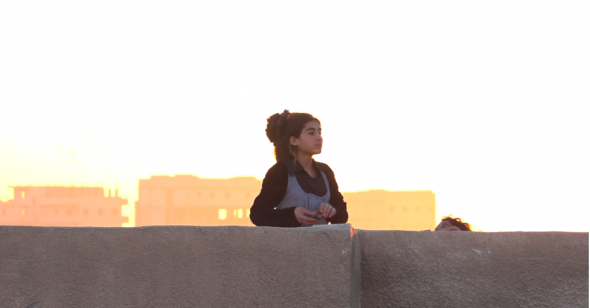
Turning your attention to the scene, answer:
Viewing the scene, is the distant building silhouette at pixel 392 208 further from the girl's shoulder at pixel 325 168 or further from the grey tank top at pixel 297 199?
the grey tank top at pixel 297 199

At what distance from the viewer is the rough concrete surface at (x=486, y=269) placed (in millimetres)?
2654

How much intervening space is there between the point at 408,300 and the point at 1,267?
1.58 meters

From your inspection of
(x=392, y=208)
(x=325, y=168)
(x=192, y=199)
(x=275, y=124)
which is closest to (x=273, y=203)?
(x=325, y=168)

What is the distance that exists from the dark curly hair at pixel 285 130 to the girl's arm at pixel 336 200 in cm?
24

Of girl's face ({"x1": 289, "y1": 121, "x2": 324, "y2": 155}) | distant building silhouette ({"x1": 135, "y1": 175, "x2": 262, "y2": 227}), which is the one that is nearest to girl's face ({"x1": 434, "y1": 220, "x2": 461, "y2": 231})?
girl's face ({"x1": 289, "y1": 121, "x2": 324, "y2": 155})

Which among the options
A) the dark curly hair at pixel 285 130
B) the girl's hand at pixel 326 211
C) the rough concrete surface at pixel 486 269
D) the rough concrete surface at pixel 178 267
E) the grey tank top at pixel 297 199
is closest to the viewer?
the rough concrete surface at pixel 178 267

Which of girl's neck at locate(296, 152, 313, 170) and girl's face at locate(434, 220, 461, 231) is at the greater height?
girl's neck at locate(296, 152, 313, 170)

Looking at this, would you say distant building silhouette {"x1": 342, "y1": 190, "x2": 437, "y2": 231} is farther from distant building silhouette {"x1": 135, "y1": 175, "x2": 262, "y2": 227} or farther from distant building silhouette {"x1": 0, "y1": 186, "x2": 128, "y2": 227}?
distant building silhouette {"x1": 0, "y1": 186, "x2": 128, "y2": 227}

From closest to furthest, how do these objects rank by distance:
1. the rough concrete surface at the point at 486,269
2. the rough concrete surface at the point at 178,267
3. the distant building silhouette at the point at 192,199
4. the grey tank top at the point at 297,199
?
the rough concrete surface at the point at 178,267
the rough concrete surface at the point at 486,269
the grey tank top at the point at 297,199
the distant building silhouette at the point at 192,199

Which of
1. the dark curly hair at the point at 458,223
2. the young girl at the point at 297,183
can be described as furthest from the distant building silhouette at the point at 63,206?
the dark curly hair at the point at 458,223

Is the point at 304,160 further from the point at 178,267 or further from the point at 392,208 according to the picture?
the point at 392,208

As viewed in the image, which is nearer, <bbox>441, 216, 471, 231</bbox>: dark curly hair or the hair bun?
<bbox>441, 216, 471, 231</bbox>: dark curly hair

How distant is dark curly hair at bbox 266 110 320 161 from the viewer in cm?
389

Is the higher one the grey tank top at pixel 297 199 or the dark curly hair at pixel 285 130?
the dark curly hair at pixel 285 130
